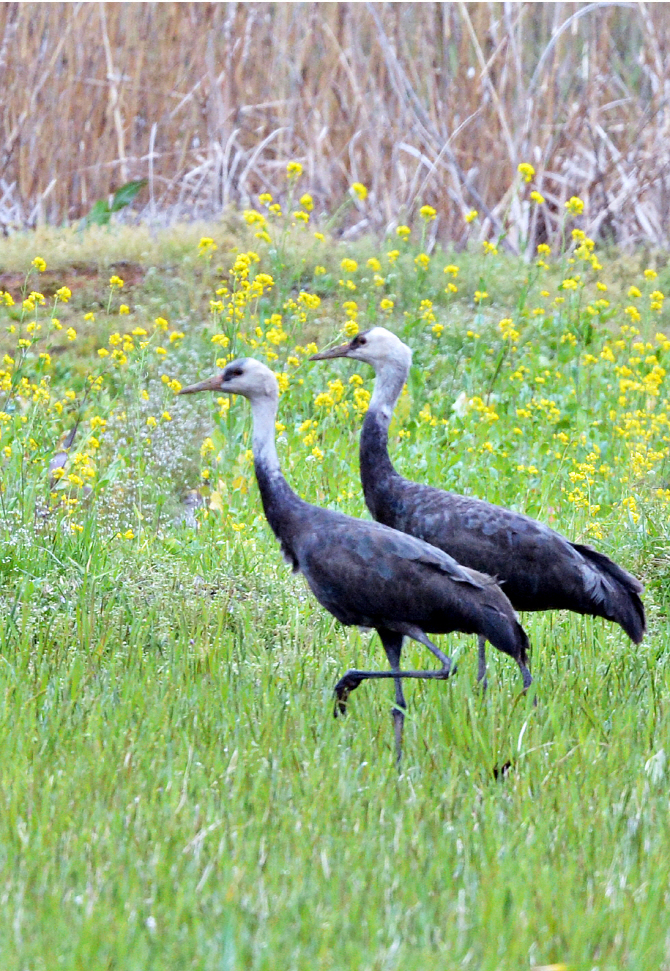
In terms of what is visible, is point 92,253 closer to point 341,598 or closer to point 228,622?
point 228,622

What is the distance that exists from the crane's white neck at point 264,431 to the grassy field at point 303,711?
2.03 feet

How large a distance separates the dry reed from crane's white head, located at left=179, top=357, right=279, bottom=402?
6.64 metres

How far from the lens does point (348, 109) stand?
467 inches

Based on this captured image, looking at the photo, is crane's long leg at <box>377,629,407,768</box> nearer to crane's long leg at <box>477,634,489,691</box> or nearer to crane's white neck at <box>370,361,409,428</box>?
crane's long leg at <box>477,634,489,691</box>

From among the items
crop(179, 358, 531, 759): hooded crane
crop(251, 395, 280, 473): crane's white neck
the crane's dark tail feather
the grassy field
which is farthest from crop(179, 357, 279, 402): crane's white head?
the crane's dark tail feather

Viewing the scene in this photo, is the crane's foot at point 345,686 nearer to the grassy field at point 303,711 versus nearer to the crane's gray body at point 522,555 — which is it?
the grassy field at point 303,711

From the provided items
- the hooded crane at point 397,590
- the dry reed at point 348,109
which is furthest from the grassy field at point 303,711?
the dry reed at point 348,109

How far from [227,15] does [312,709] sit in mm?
9074

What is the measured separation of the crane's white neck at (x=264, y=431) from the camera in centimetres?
508

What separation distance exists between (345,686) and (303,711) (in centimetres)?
16

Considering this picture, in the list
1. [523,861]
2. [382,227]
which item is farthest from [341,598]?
[382,227]

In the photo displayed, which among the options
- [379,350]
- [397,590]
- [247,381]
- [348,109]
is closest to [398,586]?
[397,590]

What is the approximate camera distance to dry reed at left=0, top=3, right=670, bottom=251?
1167cm

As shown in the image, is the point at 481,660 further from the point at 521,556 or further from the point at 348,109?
the point at 348,109
